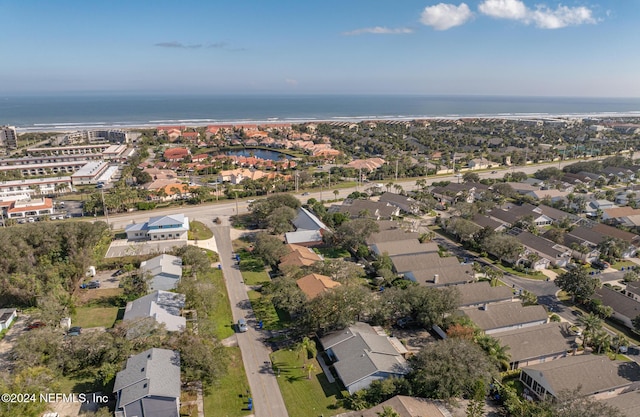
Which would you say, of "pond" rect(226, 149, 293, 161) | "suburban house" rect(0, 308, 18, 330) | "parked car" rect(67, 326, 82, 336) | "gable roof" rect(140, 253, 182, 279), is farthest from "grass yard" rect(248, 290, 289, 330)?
"pond" rect(226, 149, 293, 161)

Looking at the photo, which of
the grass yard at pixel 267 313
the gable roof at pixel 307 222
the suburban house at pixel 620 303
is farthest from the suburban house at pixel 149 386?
the suburban house at pixel 620 303

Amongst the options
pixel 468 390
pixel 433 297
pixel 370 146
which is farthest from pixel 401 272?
pixel 370 146

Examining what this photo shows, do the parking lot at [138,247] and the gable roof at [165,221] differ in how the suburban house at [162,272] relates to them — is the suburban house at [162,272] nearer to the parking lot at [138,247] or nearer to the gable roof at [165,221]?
the parking lot at [138,247]

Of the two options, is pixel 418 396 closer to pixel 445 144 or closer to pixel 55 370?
pixel 55 370

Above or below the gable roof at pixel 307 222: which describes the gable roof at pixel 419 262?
below

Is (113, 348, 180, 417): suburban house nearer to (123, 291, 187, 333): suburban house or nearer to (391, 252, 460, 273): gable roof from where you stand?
(123, 291, 187, 333): suburban house

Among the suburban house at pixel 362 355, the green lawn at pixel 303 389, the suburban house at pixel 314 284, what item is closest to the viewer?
the green lawn at pixel 303 389
